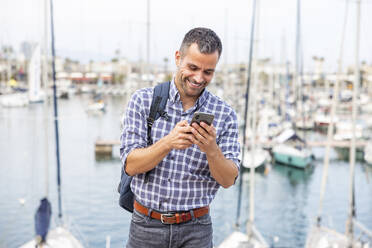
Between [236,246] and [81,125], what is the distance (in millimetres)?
23817

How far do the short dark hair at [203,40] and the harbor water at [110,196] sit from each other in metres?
6.84

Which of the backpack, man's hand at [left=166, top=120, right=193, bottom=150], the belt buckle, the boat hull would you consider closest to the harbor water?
the boat hull

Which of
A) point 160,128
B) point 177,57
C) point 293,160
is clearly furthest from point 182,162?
point 293,160

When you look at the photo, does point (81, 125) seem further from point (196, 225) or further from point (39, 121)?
point (196, 225)

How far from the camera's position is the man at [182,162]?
Answer: 4.80 feet

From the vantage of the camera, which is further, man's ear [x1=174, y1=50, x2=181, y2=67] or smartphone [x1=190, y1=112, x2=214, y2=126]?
man's ear [x1=174, y1=50, x2=181, y2=67]

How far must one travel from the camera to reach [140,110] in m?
1.54

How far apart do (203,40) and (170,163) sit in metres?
0.44

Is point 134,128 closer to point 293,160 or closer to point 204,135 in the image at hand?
point 204,135

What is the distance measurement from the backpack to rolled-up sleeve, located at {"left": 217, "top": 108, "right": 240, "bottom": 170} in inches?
8.7

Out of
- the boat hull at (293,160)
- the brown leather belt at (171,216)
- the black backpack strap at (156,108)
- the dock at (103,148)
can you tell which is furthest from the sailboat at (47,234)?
the boat hull at (293,160)

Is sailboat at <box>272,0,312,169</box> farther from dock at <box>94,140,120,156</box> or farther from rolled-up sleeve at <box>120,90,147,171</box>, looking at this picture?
rolled-up sleeve at <box>120,90,147,171</box>

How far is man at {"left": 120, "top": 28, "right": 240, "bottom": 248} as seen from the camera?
1.46m

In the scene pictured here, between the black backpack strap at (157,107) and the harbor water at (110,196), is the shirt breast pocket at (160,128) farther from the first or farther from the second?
the harbor water at (110,196)
